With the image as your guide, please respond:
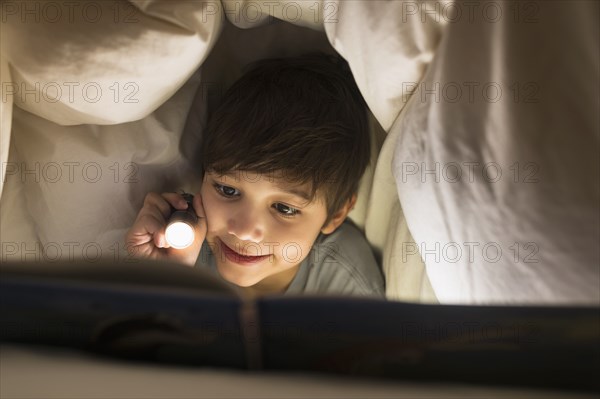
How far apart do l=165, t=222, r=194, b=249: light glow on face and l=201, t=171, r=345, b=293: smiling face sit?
0.17ft

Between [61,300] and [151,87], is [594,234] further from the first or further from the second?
[151,87]

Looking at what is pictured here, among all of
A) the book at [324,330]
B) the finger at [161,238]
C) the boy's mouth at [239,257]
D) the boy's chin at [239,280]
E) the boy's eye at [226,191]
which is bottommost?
the book at [324,330]

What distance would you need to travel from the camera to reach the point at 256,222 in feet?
3.11

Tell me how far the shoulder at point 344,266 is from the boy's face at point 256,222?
0.08 meters

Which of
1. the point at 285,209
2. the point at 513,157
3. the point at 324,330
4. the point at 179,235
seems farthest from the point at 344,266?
the point at 324,330

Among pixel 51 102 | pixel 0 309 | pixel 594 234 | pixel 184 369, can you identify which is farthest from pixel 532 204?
pixel 51 102

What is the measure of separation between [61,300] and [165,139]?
22.2 inches

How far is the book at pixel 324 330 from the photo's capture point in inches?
16.8

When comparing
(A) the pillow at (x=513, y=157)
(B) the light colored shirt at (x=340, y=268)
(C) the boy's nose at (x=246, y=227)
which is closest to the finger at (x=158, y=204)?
(C) the boy's nose at (x=246, y=227)

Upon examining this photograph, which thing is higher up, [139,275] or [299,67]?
[299,67]

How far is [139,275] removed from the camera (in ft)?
1.54

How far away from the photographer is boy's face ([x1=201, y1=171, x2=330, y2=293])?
95cm

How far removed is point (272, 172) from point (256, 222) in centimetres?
8

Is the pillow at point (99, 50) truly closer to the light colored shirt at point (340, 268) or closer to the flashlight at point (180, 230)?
the flashlight at point (180, 230)
